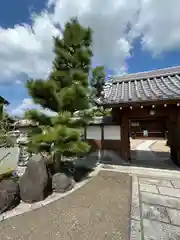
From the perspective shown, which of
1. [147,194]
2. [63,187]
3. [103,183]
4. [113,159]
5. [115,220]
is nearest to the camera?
[115,220]

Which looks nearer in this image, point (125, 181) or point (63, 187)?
point (63, 187)

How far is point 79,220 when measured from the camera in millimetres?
2631

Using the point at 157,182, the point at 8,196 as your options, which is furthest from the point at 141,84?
the point at 8,196

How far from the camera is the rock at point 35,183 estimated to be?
3.37m

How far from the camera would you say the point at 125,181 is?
14.5 ft

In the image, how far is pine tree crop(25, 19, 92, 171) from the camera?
4157 mm

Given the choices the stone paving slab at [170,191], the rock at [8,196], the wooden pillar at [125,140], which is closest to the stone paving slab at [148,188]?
the stone paving slab at [170,191]

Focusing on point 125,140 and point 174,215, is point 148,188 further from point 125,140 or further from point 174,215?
point 125,140

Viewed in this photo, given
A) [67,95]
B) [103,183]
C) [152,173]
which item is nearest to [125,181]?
[103,183]

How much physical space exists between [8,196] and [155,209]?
2.99 metres

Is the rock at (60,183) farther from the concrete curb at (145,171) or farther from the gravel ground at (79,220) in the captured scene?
the concrete curb at (145,171)

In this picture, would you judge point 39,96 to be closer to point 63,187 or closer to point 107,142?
point 63,187

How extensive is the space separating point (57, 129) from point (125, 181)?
8.37ft

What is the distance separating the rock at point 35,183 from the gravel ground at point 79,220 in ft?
1.41
